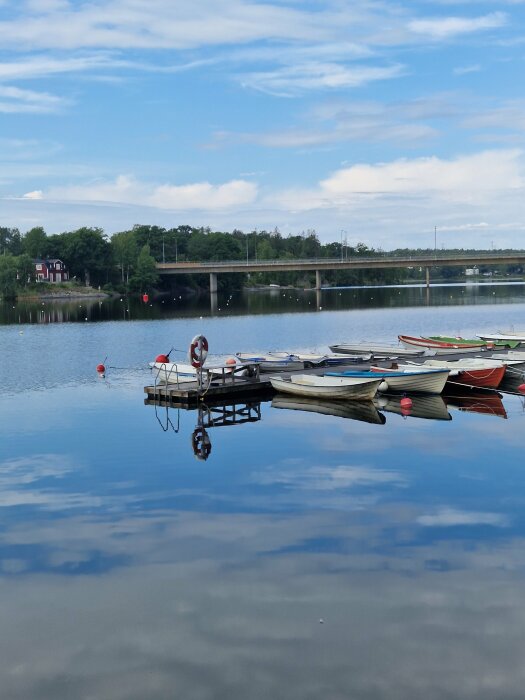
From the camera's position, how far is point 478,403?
41188mm

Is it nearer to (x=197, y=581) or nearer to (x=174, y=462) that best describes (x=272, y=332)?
(x=174, y=462)

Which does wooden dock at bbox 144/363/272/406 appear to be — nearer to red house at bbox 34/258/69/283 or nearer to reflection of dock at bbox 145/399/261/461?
reflection of dock at bbox 145/399/261/461

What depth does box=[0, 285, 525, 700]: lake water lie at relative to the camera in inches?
575

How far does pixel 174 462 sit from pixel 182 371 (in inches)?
699

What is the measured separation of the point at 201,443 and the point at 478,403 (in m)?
15.1

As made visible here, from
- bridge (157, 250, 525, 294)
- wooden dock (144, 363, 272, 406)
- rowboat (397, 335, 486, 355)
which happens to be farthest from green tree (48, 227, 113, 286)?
wooden dock (144, 363, 272, 406)

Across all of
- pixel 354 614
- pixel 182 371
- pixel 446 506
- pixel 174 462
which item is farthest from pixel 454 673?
pixel 182 371

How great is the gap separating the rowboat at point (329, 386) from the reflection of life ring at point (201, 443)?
7.58 meters

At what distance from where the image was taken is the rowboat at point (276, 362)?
48.2m

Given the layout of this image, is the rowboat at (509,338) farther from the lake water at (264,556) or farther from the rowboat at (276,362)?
the lake water at (264,556)

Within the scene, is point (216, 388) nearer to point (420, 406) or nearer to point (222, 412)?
point (222, 412)

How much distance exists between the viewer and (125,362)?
58.4m

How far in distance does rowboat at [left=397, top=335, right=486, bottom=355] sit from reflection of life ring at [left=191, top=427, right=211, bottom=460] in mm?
24506

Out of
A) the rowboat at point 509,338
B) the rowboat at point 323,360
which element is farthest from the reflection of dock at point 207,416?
the rowboat at point 509,338
